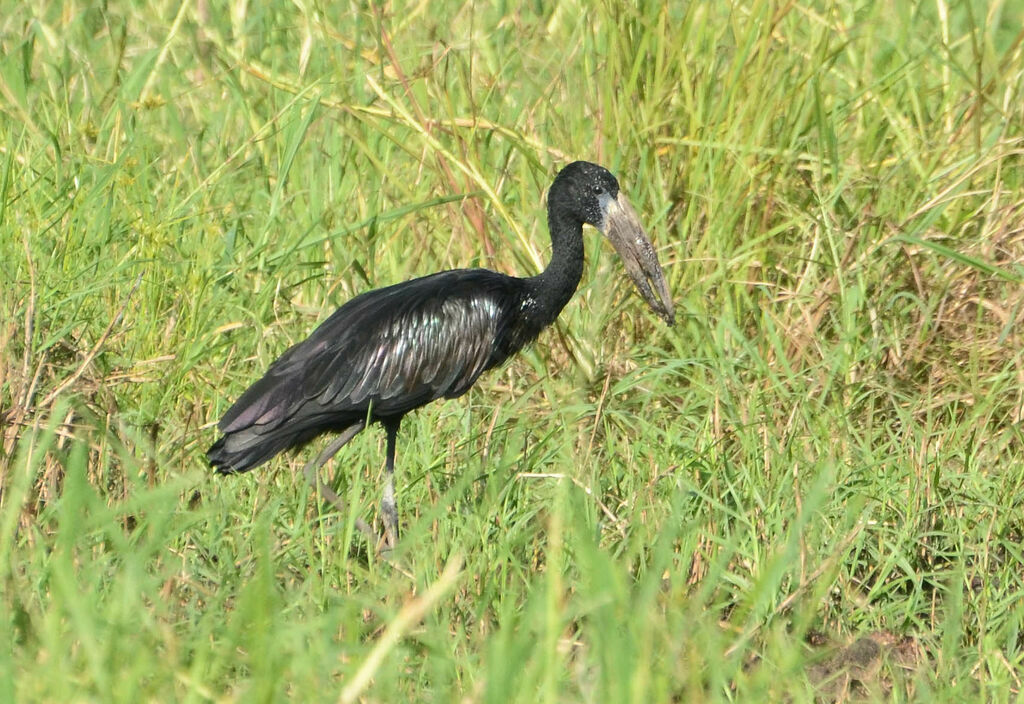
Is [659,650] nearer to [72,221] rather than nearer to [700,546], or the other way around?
[700,546]

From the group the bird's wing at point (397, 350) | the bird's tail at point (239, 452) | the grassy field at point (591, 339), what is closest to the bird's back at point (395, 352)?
the bird's wing at point (397, 350)

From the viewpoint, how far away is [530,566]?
4.57 meters

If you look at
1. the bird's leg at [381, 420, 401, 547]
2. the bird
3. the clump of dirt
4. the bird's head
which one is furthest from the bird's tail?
the clump of dirt

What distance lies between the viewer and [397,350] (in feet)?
17.9

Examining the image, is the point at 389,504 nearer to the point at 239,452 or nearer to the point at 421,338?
the point at 239,452

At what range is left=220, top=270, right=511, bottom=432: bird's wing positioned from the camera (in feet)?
17.3

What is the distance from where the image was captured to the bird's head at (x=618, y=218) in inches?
222

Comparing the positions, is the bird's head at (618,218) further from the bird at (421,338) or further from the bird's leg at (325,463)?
the bird's leg at (325,463)

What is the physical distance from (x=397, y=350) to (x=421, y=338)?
0.10 m

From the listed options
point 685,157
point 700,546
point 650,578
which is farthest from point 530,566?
point 685,157

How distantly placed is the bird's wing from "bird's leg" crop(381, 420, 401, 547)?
0.17m

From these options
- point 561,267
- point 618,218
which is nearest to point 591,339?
point 561,267

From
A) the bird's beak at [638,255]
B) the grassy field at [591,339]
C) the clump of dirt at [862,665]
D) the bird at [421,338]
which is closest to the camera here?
the clump of dirt at [862,665]

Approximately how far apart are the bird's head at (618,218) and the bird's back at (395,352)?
38 centimetres
